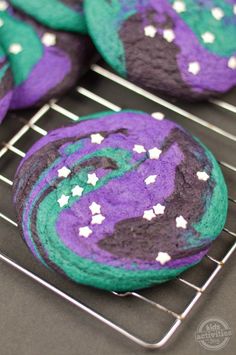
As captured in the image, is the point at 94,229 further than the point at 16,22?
No

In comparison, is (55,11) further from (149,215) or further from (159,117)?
(149,215)

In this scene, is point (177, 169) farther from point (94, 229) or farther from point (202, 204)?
point (94, 229)

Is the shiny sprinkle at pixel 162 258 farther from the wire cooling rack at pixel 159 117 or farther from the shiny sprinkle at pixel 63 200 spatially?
the shiny sprinkle at pixel 63 200

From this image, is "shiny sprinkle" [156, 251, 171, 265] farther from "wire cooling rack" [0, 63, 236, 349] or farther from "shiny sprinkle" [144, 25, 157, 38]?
"shiny sprinkle" [144, 25, 157, 38]

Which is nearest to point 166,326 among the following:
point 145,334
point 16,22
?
point 145,334

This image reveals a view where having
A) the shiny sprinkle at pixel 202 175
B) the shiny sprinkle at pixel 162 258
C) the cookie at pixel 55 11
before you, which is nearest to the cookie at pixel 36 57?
the cookie at pixel 55 11

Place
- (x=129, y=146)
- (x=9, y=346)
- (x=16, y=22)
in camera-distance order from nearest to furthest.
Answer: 1. (x=9, y=346)
2. (x=129, y=146)
3. (x=16, y=22)

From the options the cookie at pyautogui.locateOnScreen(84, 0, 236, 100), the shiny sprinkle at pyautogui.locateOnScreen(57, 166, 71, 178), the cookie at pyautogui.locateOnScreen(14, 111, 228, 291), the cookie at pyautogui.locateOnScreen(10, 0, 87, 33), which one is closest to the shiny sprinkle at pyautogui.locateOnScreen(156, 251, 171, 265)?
the cookie at pyautogui.locateOnScreen(14, 111, 228, 291)
